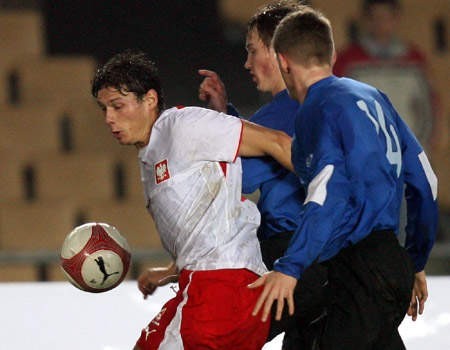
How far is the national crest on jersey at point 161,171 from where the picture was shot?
2633 mm

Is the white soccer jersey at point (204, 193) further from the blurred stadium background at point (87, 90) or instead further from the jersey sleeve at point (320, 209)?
the blurred stadium background at point (87, 90)

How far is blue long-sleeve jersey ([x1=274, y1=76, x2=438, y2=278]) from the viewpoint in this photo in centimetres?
229

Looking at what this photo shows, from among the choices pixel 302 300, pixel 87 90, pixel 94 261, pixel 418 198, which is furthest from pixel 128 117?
pixel 87 90

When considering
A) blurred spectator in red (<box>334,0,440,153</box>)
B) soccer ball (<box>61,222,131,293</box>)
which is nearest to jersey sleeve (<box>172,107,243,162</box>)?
soccer ball (<box>61,222,131,293</box>)

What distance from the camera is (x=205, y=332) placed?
2527 millimetres

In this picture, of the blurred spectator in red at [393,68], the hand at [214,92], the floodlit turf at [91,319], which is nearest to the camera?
the hand at [214,92]

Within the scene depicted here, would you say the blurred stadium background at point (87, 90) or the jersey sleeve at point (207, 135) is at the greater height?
the jersey sleeve at point (207, 135)

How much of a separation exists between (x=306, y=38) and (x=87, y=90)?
13.6 ft

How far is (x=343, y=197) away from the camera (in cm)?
232

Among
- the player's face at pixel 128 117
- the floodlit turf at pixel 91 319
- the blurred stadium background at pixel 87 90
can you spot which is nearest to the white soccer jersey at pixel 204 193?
the player's face at pixel 128 117

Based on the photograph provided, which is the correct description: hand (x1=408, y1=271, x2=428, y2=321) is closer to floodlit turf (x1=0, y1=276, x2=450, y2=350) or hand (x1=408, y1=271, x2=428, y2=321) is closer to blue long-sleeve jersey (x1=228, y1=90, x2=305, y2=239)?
blue long-sleeve jersey (x1=228, y1=90, x2=305, y2=239)

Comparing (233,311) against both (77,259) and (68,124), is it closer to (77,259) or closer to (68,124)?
(77,259)

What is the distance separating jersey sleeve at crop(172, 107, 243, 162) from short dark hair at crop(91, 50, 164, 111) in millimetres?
165

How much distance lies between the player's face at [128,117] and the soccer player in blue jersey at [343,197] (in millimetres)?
421
